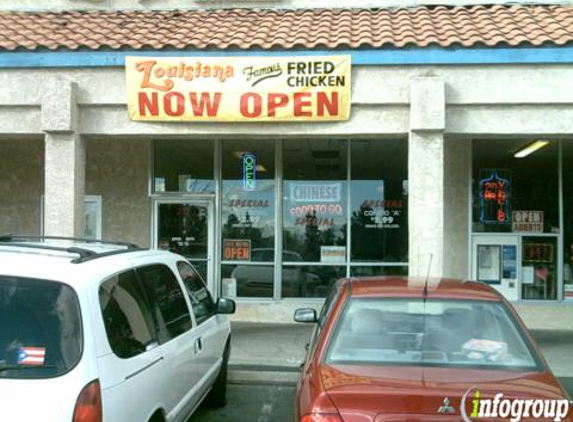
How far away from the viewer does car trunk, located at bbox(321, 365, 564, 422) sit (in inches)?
124

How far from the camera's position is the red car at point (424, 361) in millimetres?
3182

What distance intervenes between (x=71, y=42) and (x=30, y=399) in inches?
287

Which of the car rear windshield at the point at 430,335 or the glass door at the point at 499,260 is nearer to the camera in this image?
the car rear windshield at the point at 430,335

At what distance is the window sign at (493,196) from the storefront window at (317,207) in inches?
97.1

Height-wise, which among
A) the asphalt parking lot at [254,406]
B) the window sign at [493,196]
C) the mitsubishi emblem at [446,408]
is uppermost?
the window sign at [493,196]

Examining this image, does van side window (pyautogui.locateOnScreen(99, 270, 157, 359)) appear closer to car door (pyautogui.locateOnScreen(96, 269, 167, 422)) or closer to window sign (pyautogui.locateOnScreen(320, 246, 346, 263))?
car door (pyautogui.locateOnScreen(96, 269, 167, 422))

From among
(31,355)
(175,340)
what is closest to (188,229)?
(175,340)

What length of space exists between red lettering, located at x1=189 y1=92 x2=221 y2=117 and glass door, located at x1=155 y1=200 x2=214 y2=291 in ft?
10.1

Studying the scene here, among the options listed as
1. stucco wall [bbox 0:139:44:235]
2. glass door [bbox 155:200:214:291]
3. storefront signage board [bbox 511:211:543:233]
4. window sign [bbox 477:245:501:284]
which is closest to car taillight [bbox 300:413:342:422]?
glass door [bbox 155:200:214:291]

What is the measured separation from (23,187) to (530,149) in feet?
30.6

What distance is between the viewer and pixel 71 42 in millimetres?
9125

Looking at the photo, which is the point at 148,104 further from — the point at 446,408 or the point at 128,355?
the point at 446,408

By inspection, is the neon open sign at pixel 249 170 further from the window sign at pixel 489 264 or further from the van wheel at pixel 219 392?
the van wheel at pixel 219 392

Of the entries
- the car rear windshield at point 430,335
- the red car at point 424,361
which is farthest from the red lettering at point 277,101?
the car rear windshield at point 430,335
